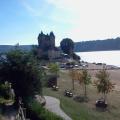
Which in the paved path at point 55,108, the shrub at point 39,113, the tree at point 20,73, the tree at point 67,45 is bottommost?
the paved path at point 55,108

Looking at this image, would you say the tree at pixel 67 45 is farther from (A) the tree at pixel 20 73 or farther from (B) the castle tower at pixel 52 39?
(A) the tree at pixel 20 73

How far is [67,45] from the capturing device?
13462 cm

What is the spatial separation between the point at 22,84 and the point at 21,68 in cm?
135

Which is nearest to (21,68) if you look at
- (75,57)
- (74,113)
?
(74,113)

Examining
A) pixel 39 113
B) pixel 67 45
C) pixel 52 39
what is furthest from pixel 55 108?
pixel 67 45

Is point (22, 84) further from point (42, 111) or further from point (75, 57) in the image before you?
point (75, 57)

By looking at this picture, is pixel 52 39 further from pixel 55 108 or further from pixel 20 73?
pixel 20 73

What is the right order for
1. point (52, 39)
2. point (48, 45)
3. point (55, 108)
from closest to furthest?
point (55, 108) → point (48, 45) → point (52, 39)

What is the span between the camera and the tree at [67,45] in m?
132

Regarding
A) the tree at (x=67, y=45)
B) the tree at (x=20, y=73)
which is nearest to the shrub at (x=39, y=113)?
the tree at (x=20, y=73)

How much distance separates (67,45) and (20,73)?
106 metres

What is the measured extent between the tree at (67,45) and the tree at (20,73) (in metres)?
102

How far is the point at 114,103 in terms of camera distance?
38688 mm

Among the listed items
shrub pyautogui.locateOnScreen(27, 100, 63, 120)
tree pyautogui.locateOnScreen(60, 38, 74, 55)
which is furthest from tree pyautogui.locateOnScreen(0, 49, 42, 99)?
tree pyautogui.locateOnScreen(60, 38, 74, 55)
